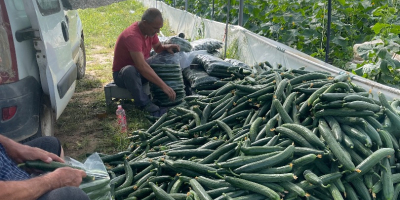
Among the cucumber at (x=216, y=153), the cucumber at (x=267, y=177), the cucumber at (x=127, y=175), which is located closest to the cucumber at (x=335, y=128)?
the cucumber at (x=267, y=177)

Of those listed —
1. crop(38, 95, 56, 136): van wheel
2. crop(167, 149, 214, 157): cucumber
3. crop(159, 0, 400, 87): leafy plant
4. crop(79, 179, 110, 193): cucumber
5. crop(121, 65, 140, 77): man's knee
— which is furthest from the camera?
crop(159, 0, 400, 87): leafy plant

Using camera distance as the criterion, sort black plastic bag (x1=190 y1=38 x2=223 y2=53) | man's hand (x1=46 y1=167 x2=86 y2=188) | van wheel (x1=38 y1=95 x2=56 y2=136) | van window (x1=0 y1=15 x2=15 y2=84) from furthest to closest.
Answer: black plastic bag (x1=190 y1=38 x2=223 y2=53), van wheel (x1=38 y1=95 x2=56 y2=136), van window (x1=0 y1=15 x2=15 y2=84), man's hand (x1=46 y1=167 x2=86 y2=188)

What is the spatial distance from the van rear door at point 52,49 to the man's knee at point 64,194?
74.6 inches

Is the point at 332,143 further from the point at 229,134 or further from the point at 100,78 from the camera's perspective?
the point at 100,78

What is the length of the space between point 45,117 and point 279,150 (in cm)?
266

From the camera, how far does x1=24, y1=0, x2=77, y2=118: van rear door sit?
12.3ft

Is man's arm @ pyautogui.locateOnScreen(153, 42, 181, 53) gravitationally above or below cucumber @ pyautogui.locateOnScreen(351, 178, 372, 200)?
above

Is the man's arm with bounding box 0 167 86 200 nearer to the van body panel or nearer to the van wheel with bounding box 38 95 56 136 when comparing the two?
the van body panel

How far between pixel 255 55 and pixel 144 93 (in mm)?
2218

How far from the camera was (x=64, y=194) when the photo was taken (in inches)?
92.2

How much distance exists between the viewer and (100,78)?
8.52 meters

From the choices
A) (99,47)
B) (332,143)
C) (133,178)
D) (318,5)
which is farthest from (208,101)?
(99,47)

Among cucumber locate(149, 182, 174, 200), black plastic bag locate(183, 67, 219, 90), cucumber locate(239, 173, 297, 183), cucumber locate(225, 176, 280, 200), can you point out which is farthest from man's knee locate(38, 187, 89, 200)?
black plastic bag locate(183, 67, 219, 90)

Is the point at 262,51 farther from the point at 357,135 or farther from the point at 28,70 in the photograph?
the point at 28,70
